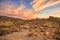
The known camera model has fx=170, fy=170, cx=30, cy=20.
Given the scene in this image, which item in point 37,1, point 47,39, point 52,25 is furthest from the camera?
point 37,1

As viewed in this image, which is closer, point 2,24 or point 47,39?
point 47,39

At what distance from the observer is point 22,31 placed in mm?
6328

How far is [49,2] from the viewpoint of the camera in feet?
21.7

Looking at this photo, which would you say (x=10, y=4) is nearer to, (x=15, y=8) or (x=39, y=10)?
(x=15, y=8)

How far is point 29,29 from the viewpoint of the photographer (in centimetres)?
629

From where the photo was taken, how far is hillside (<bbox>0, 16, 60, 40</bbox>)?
6.02 m

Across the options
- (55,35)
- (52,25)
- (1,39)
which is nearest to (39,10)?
(52,25)

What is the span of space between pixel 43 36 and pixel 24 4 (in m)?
1.51

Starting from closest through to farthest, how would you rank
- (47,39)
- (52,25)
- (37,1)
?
1. (47,39)
2. (52,25)
3. (37,1)

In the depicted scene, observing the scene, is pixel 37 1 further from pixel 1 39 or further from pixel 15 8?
pixel 1 39

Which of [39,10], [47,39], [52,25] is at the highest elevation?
[39,10]

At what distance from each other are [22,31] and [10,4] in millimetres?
1164

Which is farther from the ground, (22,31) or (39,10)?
(39,10)

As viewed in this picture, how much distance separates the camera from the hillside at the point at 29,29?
19.7ft
